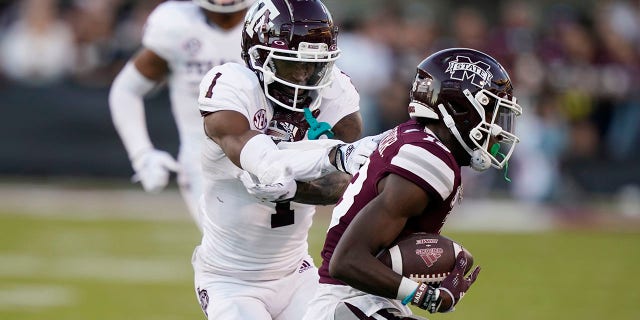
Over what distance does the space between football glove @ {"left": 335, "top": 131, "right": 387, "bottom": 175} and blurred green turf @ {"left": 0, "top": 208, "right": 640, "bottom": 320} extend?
3.61 meters

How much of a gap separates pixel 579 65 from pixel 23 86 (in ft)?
21.6

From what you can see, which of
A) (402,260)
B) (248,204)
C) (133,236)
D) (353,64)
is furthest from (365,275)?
(353,64)

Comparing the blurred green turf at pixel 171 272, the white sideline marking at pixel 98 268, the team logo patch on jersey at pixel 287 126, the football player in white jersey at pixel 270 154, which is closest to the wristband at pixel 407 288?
the football player in white jersey at pixel 270 154

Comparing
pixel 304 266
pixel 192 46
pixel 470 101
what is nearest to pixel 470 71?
pixel 470 101

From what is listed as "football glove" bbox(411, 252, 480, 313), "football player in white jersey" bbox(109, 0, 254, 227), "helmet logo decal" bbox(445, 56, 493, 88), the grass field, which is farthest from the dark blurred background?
"football glove" bbox(411, 252, 480, 313)

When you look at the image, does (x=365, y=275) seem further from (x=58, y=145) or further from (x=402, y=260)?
(x=58, y=145)

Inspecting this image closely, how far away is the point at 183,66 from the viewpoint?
6.26 metres

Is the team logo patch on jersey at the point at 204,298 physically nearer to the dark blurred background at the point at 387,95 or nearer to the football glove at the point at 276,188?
the football glove at the point at 276,188

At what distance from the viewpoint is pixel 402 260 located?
3775mm

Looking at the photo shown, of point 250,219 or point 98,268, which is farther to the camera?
point 98,268

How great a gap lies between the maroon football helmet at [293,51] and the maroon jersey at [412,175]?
63 centimetres

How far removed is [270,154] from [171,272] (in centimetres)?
555

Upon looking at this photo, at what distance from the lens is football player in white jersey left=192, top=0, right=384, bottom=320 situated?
4.23 meters

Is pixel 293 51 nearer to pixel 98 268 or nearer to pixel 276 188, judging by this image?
pixel 276 188
